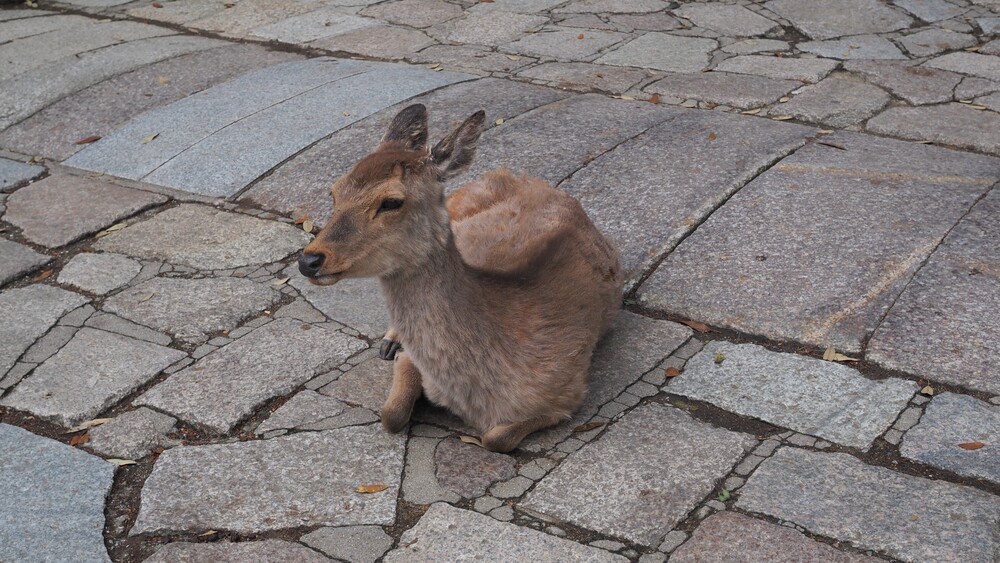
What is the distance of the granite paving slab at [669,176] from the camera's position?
224 inches

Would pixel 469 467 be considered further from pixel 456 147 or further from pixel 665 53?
pixel 665 53

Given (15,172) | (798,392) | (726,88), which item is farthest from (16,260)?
(726,88)

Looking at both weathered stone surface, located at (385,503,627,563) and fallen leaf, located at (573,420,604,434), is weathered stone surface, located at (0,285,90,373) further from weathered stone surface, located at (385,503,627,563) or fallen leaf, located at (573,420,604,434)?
fallen leaf, located at (573,420,604,434)

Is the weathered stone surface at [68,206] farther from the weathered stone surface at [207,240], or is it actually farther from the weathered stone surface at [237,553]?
the weathered stone surface at [237,553]

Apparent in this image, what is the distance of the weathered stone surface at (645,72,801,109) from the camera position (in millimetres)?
7387

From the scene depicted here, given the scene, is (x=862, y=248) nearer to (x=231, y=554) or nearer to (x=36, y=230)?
(x=231, y=554)

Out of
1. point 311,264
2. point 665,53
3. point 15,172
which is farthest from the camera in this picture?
point 665,53

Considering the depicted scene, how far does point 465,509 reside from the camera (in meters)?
3.81

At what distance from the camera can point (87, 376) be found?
4.74m

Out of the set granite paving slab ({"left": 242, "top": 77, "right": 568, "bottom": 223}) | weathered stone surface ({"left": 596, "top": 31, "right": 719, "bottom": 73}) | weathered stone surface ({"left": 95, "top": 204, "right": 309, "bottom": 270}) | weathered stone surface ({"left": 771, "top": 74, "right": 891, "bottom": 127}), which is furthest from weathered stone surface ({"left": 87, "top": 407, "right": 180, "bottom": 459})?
weathered stone surface ({"left": 596, "top": 31, "right": 719, "bottom": 73})

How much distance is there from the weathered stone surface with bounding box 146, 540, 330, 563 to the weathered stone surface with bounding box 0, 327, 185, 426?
109cm

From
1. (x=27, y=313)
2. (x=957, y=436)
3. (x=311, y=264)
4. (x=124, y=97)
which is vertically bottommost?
(x=957, y=436)

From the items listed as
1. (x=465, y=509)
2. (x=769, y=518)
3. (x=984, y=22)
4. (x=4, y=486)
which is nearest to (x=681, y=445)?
(x=769, y=518)

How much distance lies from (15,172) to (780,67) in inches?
218
